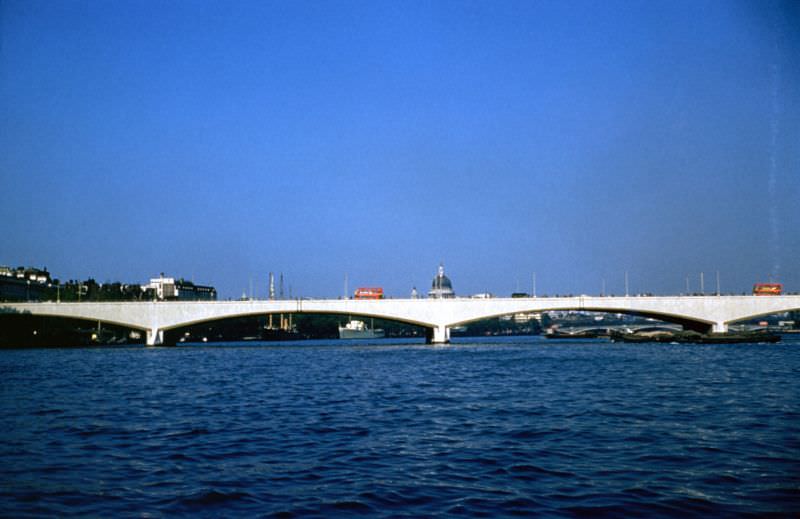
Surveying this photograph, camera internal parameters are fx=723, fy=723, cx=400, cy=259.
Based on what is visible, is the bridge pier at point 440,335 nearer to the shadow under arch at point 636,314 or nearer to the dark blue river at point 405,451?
the shadow under arch at point 636,314

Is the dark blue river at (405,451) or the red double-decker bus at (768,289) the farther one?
the red double-decker bus at (768,289)

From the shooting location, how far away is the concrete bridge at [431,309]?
315 feet

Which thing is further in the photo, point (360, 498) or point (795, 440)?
point (795, 440)

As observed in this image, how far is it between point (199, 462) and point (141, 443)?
3.36 m

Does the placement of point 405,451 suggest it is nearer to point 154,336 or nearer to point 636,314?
point 636,314

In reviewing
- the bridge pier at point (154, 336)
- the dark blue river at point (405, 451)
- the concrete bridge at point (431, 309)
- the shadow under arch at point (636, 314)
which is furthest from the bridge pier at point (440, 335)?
the dark blue river at point (405, 451)

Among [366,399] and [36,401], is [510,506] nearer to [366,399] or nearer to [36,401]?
[366,399]

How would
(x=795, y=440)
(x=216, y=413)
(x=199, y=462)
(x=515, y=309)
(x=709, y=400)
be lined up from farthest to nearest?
(x=515, y=309) < (x=709, y=400) < (x=216, y=413) < (x=795, y=440) < (x=199, y=462)

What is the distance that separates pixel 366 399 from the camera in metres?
28.3

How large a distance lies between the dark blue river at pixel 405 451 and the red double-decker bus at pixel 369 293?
71603 mm

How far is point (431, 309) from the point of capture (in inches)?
3930

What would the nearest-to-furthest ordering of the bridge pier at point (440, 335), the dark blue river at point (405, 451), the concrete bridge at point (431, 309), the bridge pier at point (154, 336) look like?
the dark blue river at point (405, 451), the concrete bridge at point (431, 309), the bridge pier at point (440, 335), the bridge pier at point (154, 336)

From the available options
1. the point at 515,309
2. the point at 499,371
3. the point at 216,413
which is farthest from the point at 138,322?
the point at 216,413

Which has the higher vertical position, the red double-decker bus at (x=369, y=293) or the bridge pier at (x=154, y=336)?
the red double-decker bus at (x=369, y=293)
